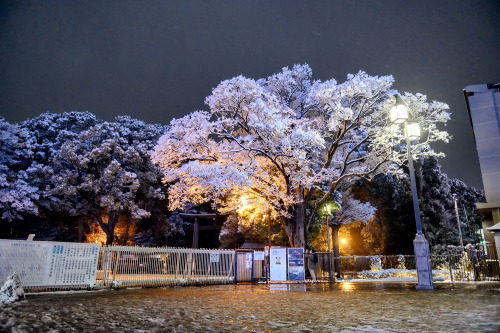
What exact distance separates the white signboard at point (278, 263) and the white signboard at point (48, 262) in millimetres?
9316

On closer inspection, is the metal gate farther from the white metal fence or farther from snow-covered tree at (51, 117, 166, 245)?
snow-covered tree at (51, 117, 166, 245)

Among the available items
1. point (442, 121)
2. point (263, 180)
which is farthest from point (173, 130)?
point (442, 121)

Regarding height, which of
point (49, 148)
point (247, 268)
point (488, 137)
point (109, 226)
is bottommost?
point (247, 268)

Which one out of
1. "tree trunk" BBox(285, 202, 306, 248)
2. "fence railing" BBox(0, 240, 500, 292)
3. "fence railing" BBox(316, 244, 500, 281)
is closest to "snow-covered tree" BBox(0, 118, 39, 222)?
"fence railing" BBox(0, 240, 500, 292)

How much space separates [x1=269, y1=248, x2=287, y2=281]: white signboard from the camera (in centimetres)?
1892

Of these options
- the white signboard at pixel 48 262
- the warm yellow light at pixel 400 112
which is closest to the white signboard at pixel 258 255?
the white signboard at pixel 48 262

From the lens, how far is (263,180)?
1975cm

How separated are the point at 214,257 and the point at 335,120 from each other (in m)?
10.0

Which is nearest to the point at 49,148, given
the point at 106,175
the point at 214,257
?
the point at 106,175

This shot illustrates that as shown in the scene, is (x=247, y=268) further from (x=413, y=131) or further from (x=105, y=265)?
(x=413, y=131)

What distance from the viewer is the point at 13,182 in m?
28.0

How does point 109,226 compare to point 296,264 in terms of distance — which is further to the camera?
point 109,226

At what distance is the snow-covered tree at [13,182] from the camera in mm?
27000

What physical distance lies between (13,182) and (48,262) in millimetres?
20035
